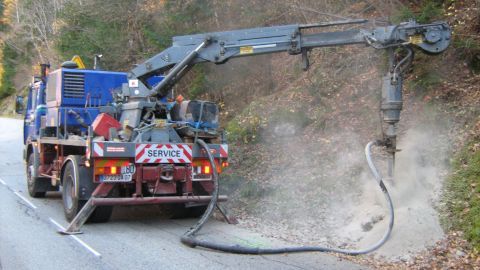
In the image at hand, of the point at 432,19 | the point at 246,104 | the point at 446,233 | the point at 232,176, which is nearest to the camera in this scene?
the point at 446,233

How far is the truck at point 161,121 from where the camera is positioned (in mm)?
8008

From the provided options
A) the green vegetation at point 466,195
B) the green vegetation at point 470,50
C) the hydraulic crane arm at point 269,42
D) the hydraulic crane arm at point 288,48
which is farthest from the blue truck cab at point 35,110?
the green vegetation at point 470,50

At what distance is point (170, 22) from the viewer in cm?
1694

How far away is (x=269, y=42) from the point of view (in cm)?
899

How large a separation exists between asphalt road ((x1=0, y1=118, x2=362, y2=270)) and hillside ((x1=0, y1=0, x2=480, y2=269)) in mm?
904

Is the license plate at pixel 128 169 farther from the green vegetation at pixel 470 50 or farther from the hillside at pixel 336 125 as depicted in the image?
the green vegetation at pixel 470 50

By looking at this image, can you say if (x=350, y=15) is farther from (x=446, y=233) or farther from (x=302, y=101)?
(x=446, y=233)

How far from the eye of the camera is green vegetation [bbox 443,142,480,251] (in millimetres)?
7027

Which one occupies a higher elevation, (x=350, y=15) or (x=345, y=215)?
(x=350, y=15)

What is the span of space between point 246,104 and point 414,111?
6.54 meters

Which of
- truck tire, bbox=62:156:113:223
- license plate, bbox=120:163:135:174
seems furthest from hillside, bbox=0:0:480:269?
truck tire, bbox=62:156:113:223

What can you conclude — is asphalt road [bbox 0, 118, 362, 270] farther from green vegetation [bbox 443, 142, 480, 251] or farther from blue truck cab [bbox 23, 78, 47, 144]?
blue truck cab [bbox 23, 78, 47, 144]

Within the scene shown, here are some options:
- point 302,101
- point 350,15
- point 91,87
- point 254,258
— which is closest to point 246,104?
point 302,101

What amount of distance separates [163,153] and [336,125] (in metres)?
4.74
